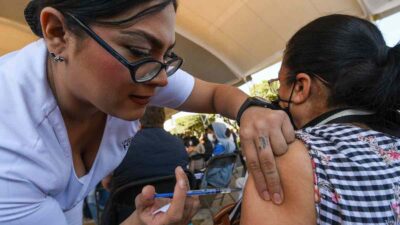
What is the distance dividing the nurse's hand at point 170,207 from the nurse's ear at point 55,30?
50 centimetres

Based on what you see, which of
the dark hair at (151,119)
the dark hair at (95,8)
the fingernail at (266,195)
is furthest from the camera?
the dark hair at (151,119)

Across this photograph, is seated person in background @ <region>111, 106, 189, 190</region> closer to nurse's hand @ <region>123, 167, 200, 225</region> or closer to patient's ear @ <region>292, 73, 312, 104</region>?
nurse's hand @ <region>123, 167, 200, 225</region>

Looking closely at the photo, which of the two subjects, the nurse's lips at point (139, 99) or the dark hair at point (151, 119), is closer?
the nurse's lips at point (139, 99)

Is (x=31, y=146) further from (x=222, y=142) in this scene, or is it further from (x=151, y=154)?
(x=222, y=142)

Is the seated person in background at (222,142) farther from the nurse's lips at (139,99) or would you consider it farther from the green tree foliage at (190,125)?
the green tree foliage at (190,125)

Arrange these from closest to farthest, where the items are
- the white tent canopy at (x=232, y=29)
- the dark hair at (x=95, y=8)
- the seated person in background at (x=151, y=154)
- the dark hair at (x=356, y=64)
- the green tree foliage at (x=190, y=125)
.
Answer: the dark hair at (x=95, y=8) → the dark hair at (x=356, y=64) → the seated person in background at (x=151, y=154) → the white tent canopy at (x=232, y=29) → the green tree foliage at (x=190, y=125)

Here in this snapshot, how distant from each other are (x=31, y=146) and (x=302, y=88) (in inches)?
36.2

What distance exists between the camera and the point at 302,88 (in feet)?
Answer: 4.16

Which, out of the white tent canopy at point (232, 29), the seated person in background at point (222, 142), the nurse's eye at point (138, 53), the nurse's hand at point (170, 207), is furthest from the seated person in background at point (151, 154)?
the white tent canopy at point (232, 29)

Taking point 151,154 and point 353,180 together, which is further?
point 151,154

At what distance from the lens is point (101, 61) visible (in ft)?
2.92

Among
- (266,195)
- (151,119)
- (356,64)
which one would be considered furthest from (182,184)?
(151,119)

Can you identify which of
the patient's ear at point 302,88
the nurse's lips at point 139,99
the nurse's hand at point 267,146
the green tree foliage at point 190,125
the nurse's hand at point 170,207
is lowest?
the nurse's hand at point 170,207

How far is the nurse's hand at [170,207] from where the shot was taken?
3.46 ft
